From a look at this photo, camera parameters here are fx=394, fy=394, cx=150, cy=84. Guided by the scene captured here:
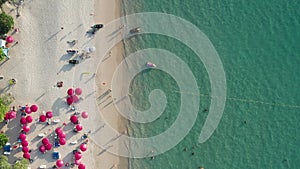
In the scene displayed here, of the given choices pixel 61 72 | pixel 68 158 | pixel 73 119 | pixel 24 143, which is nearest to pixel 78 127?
pixel 73 119

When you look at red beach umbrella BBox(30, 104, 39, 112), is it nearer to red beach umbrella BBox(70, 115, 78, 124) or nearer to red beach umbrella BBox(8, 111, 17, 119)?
red beach umbrella BBox(8, 111, 17, 119)

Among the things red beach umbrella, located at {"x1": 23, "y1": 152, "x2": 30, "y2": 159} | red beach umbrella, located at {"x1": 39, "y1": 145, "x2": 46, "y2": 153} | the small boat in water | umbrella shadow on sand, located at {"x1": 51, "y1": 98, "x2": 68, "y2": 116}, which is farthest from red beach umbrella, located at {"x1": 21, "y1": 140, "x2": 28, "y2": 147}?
the small boat in water

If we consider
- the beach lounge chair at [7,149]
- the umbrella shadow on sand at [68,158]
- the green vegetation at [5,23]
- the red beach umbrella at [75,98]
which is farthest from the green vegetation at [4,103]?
the umbrella shadow on sand at [68,158]

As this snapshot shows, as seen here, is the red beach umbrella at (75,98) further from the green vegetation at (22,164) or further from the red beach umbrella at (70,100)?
the green vegetation at (22,164)

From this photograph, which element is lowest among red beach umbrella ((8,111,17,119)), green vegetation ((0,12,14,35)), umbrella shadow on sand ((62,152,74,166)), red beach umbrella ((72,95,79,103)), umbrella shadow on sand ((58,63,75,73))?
umbrella shadow on sand ((62,152,74,166))

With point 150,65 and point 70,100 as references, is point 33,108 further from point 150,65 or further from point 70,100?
point 150,65
